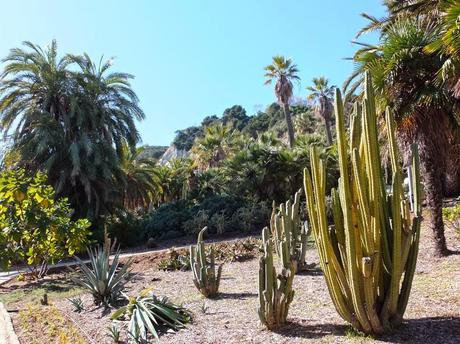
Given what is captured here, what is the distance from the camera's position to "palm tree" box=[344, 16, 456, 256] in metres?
7.80

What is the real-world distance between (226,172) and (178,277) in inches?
474

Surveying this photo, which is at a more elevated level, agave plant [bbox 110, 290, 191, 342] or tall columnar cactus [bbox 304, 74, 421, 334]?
tall columnar cactus [bbox 304, 74, 421, 334]

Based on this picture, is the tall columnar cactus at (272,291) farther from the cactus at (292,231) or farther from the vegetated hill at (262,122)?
the vegetated hill at (262,122)

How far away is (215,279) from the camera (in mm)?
7324

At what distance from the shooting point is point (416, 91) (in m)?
8.08

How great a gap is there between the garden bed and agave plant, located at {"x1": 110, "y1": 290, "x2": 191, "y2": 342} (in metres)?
0.19

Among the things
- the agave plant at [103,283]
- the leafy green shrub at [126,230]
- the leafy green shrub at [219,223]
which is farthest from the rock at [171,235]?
the agave plant at [103,283]

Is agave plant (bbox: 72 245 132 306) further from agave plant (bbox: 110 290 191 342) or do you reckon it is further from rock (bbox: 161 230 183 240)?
rock (bbox: 161 230 183 240)

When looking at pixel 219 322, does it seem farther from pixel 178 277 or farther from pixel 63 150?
pixel 63 150

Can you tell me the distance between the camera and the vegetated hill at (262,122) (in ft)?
153

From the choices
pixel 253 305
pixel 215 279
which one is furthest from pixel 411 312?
pixel 215 279

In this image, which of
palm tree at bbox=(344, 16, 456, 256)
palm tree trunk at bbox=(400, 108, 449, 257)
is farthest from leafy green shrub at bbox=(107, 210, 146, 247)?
palm tree at bbox=(344, 16, 456, 256)

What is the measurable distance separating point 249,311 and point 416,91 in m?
4.94

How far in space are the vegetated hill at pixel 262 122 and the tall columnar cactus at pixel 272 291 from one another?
31.8 m
